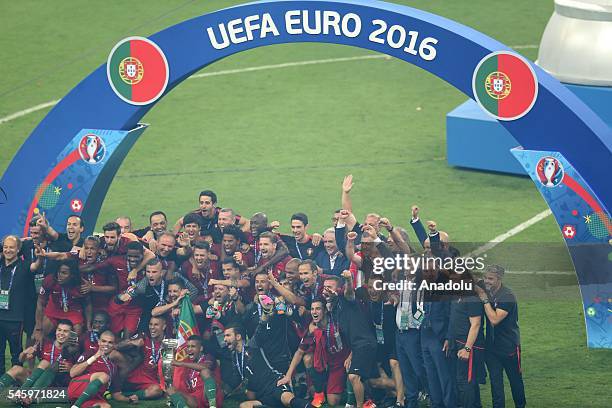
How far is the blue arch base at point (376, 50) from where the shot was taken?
1295 centimetres

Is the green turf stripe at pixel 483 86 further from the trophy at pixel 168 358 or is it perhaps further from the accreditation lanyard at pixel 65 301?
the accreditation lanyard at pixel 65 301

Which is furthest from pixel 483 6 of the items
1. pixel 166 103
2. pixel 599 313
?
pixel 599 313

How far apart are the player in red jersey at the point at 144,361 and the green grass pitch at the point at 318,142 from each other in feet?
0.55

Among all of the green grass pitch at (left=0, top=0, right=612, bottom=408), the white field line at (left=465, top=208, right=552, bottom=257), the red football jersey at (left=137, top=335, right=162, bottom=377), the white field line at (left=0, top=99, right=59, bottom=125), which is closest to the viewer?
the red football jersey at (left=137, top=335, right=162, bottom=377)

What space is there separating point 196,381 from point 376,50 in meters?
3.62

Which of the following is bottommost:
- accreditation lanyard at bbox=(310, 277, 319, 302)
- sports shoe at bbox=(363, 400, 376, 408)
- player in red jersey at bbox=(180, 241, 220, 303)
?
sports shoe at bbox=(363, 400, 376, 408)

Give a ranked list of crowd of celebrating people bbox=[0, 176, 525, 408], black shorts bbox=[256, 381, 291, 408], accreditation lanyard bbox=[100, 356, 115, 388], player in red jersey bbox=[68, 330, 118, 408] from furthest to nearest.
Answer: accreditation lanyard bbox=[100, 356, 115, 388] → player in red jersey bbox=[68, 330, 118, 408] → black shorts bbox=[256, 381, 291, 408] → crowd of celebrating people bbox=[0, 176, 525, 408]

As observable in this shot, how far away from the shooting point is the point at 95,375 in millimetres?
13602

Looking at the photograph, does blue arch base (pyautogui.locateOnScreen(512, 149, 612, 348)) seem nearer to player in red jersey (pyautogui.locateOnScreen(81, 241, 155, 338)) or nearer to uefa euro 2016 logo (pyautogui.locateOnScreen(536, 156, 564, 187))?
uefa euro 2016 logo (pyautogui.locateOnScreen(536, 156, 564, 187))

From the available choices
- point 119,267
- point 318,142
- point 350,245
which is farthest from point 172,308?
point 318,142

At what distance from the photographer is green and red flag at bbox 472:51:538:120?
12.9 m

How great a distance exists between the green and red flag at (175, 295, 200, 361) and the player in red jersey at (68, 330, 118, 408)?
67 cm

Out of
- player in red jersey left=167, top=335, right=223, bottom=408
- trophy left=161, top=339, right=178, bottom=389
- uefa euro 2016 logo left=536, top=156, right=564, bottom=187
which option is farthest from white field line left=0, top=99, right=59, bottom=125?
uefa euro 2016 logo left=536, top=156, right=564, bottom=187

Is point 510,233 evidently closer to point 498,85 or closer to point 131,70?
point 498,85
